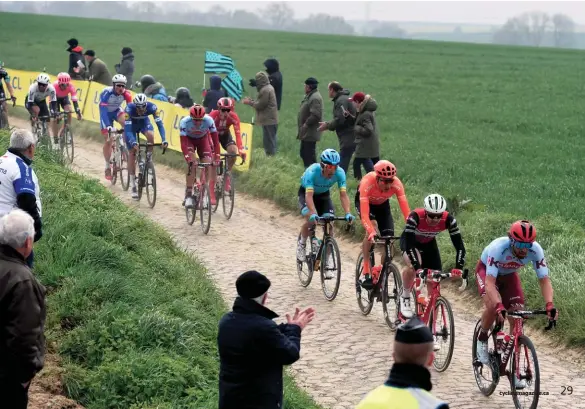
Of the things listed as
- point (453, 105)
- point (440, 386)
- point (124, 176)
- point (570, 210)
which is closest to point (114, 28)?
point (453, 105)

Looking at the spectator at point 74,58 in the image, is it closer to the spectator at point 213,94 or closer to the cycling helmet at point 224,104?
the spectator at point 213,94

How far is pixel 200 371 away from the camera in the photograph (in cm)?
879

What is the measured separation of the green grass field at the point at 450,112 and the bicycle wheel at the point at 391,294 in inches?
72.3

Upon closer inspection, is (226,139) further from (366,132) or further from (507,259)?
(507,259)

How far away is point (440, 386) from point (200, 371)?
2815 millimetres

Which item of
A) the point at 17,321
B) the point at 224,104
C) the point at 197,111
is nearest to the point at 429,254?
the point at 17,321

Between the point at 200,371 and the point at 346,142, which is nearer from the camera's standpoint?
the point at 200,371

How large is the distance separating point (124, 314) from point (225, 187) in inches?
359

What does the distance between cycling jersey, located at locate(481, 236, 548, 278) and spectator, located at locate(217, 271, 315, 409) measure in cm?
376

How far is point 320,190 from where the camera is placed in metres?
13.7

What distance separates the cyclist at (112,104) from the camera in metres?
20.2

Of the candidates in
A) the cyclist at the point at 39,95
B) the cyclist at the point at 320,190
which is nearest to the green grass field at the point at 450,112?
the cyclist at the point at 320,190

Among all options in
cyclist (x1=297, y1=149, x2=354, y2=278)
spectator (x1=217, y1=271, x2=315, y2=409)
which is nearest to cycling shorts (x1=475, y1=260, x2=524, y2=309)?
cyclist (x1=297, y1=149, x2=354, y2=278)

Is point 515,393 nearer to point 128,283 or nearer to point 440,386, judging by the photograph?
point 440,386
